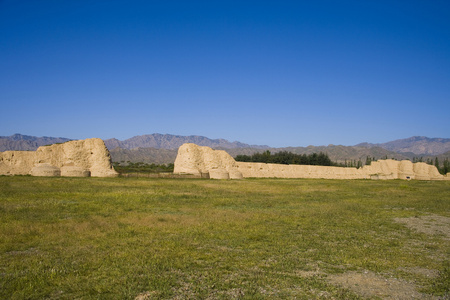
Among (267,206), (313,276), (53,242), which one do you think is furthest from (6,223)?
(267,206)

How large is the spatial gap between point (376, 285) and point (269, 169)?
42530 mm

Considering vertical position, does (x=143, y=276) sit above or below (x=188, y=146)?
below

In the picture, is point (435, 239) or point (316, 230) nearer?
point (435, 239)

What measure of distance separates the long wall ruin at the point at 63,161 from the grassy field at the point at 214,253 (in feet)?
57.7

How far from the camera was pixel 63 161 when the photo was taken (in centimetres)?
3372

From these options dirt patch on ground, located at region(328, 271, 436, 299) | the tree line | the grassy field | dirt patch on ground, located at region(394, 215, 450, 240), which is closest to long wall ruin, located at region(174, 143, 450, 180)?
the tree line

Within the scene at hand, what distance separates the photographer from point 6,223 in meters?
11.0

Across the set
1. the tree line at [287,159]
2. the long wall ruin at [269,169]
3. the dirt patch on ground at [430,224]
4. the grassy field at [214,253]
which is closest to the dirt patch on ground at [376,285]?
the grassy field at [214,253]

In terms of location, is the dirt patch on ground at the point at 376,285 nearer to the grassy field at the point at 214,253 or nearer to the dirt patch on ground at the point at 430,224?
the grassy field at the point at 214,253

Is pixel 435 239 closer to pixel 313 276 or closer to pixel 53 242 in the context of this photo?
pixel 313 276

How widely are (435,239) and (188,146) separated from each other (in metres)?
32.4

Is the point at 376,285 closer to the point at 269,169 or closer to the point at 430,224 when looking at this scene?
the point at 430,224

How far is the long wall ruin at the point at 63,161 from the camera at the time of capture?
31625 mm

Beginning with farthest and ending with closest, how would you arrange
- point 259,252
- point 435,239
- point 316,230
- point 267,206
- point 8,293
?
point 267,206
point 316,230
point 435,239
point 259,252
point 8,293
